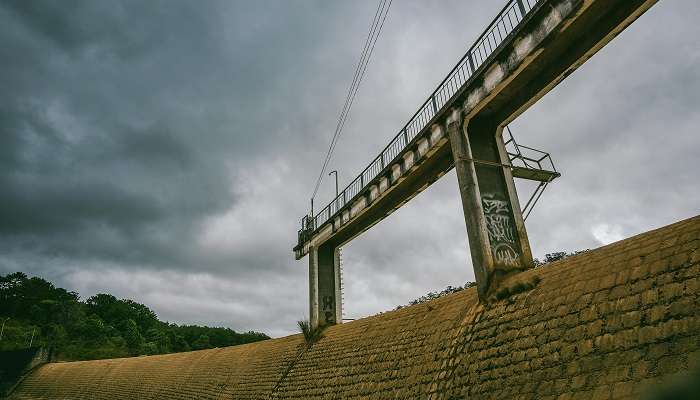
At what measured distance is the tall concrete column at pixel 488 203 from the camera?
10047 millimetres

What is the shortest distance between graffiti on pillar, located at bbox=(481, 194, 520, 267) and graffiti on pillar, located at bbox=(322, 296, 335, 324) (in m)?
11.6

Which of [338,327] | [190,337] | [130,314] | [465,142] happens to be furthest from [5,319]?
[465,142]

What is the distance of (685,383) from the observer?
2.10ft

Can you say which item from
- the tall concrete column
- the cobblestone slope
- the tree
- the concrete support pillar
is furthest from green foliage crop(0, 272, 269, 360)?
the tall concrete column

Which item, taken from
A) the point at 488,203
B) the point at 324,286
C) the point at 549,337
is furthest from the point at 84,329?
the point at 549,337

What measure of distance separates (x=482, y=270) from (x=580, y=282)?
2.80 metres

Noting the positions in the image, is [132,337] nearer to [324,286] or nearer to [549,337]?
[324,286]

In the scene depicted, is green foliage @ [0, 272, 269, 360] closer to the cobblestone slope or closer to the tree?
the tree

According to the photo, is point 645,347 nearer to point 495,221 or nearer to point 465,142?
point 495,221

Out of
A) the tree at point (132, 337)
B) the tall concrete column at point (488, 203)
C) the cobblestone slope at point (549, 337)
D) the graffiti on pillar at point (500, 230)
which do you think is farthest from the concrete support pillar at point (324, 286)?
the tree at point (132, 337)

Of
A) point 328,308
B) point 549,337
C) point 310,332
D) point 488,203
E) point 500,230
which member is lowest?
point 549,337

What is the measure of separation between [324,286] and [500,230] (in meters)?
11.8

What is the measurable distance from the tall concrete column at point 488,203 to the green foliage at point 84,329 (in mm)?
57394

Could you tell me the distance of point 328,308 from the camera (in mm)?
20125
